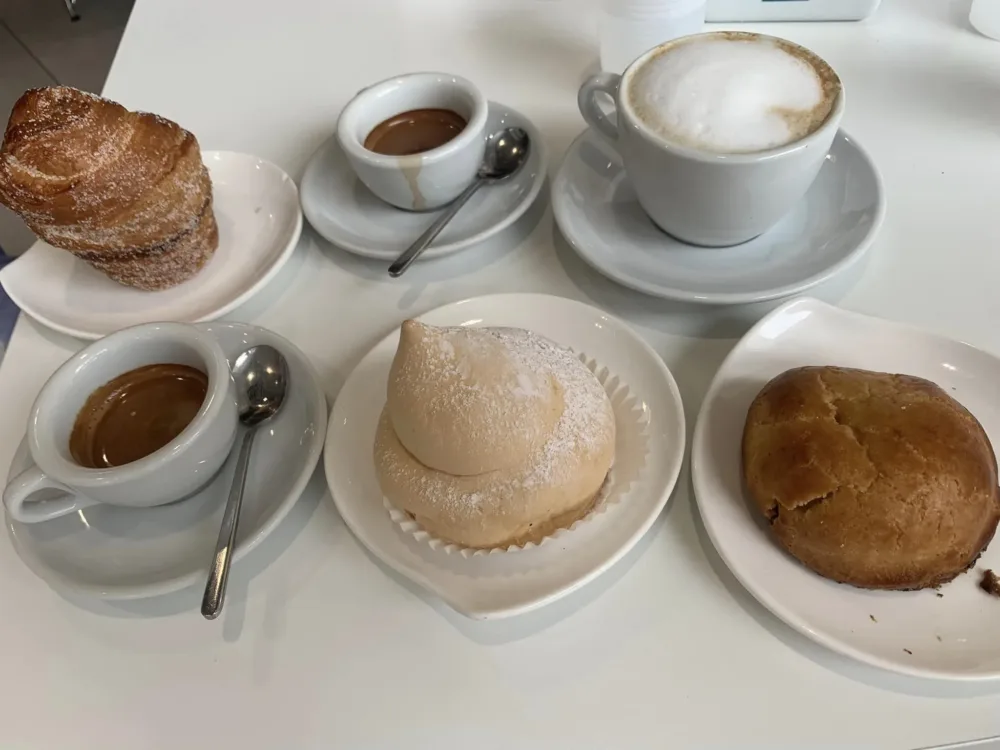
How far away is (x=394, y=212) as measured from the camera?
925 mm

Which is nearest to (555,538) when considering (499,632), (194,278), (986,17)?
(499,632)

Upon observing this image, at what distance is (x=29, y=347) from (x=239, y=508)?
1.33ft

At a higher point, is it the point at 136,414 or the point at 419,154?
the point at 419,154

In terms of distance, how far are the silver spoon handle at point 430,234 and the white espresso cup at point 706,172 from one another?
0.57 feet

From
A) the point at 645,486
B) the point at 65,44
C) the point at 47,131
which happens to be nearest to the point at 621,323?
the point at 645,486

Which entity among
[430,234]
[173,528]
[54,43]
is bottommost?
[54,43]

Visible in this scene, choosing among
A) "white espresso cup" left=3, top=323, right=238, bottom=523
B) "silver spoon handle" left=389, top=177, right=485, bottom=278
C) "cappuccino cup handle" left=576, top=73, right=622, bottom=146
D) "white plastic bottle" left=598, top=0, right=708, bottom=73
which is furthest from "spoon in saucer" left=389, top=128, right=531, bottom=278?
"white espresso cup" left=3, top=323, right=238, bottom=523

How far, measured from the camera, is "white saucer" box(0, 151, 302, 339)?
2.78 feet

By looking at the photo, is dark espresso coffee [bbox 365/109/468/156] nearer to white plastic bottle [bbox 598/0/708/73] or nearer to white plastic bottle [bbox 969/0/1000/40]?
white plastic bottle [bbox 598/0/708/73]

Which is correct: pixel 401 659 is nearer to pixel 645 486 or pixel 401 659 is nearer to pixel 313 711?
pixel 313 711

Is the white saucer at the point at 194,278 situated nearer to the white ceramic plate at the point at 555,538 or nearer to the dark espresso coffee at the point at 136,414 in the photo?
the dark espresso coffee at the point at 136,414

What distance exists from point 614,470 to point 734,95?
0.39 meters

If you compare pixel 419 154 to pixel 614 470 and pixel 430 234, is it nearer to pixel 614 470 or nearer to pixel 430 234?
pixel 430 234

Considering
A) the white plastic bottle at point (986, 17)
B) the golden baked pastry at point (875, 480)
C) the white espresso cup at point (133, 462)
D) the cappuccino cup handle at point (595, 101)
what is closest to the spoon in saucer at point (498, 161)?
the cappuccino cup handle at point (595, 101)
